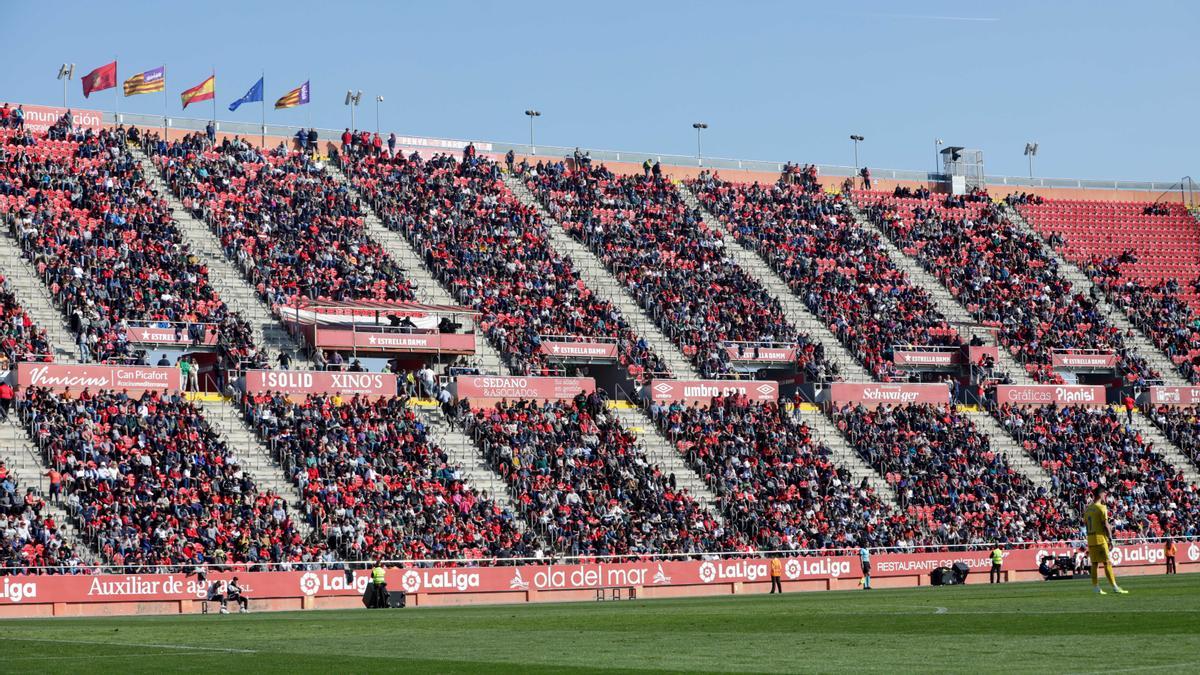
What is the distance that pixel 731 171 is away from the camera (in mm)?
85500

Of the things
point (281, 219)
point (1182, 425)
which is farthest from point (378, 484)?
point (1182, 425)

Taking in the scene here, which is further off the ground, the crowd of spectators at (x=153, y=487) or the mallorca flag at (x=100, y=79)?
the mallorca flag at (x=100, y=79)

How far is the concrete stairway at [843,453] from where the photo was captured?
59281mm

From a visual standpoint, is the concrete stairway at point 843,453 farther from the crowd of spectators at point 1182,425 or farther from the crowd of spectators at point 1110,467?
the crowd of spectators at point 1182,425

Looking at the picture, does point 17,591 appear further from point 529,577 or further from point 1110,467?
point 1110,467

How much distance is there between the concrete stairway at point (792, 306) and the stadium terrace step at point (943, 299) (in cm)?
674

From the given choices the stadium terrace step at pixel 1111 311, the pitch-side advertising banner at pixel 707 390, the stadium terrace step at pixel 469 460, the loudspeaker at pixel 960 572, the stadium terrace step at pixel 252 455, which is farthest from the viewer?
the stadium terrace step at pixel 1111 311

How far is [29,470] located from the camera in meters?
46.2

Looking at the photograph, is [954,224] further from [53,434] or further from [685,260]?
[53,434]

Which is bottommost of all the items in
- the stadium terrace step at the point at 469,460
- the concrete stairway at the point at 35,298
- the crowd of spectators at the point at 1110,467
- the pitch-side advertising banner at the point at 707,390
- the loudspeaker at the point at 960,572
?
the loudspeaker at the point at 960,572

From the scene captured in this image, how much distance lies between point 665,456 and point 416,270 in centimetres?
1462

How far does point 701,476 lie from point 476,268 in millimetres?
14883

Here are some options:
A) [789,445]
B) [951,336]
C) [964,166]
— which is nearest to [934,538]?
[789,445]

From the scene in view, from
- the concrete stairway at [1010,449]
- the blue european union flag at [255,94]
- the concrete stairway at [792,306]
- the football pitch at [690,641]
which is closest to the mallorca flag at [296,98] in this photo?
the blue european union flag at [255,94]
